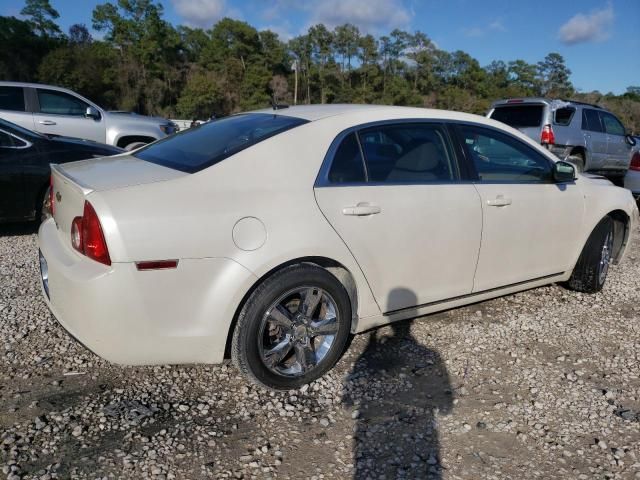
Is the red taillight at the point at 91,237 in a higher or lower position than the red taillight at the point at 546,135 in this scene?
lower

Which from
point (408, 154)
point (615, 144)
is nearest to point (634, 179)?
point (615, 144)

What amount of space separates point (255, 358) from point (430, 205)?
140cm

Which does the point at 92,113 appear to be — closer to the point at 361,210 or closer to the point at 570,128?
the point at 361,210

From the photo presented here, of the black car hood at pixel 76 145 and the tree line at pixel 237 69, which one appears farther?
the tree line at pixel 237 69

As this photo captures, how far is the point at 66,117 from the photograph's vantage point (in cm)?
877

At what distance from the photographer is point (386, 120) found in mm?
3186

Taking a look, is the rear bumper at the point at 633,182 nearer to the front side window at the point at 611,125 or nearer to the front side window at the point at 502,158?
the front side window at the point at 611,125

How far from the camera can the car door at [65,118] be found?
28.1ft

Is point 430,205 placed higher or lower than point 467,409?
higher

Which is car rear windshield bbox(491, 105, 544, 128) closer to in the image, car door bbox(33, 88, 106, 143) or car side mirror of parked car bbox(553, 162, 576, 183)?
car side mirror of parked car bbox(553, 162, 576, 183)

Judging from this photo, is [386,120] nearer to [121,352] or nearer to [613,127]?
[121,352]

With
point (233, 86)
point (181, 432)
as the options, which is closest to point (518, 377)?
point (181, 432)

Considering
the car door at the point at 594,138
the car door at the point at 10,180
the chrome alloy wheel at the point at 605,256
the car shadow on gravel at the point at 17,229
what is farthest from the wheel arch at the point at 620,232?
the car door at the point at 594,138

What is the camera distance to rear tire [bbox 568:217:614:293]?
4.33 meters
